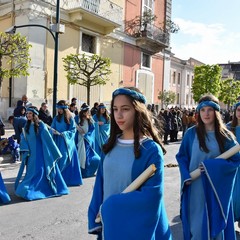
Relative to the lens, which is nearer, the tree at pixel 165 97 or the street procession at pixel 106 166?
the street procession at pixel 106 166

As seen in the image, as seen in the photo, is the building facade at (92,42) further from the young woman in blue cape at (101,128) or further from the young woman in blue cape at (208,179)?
the young woman in blue cape at (208,179)

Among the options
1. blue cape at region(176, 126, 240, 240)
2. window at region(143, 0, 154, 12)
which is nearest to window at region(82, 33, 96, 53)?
window at region(143, 0, 154, 12)

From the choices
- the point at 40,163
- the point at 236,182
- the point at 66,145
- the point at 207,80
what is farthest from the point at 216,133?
the point at 207,80

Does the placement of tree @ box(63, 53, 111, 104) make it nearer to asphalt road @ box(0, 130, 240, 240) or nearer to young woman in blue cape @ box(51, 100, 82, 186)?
young woman in blue cape @ box(51, 100, 82, 186)

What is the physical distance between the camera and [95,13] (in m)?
18.8

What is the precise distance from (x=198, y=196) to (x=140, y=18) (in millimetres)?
22277

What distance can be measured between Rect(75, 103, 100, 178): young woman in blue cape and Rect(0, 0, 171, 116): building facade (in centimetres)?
877

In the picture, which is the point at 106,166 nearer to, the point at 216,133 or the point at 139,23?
the point at 216,133

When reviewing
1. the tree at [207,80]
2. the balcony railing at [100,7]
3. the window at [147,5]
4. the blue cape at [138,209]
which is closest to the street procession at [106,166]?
the blue cape at [138,209]

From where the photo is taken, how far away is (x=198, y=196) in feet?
11.4

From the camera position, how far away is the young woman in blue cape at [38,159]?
19.4 ft

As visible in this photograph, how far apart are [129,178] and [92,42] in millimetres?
18782

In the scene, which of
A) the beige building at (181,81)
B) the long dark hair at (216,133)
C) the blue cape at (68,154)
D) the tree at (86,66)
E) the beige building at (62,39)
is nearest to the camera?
the long dark hair at (216,133)

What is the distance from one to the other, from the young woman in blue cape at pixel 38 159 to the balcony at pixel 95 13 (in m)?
12.3
